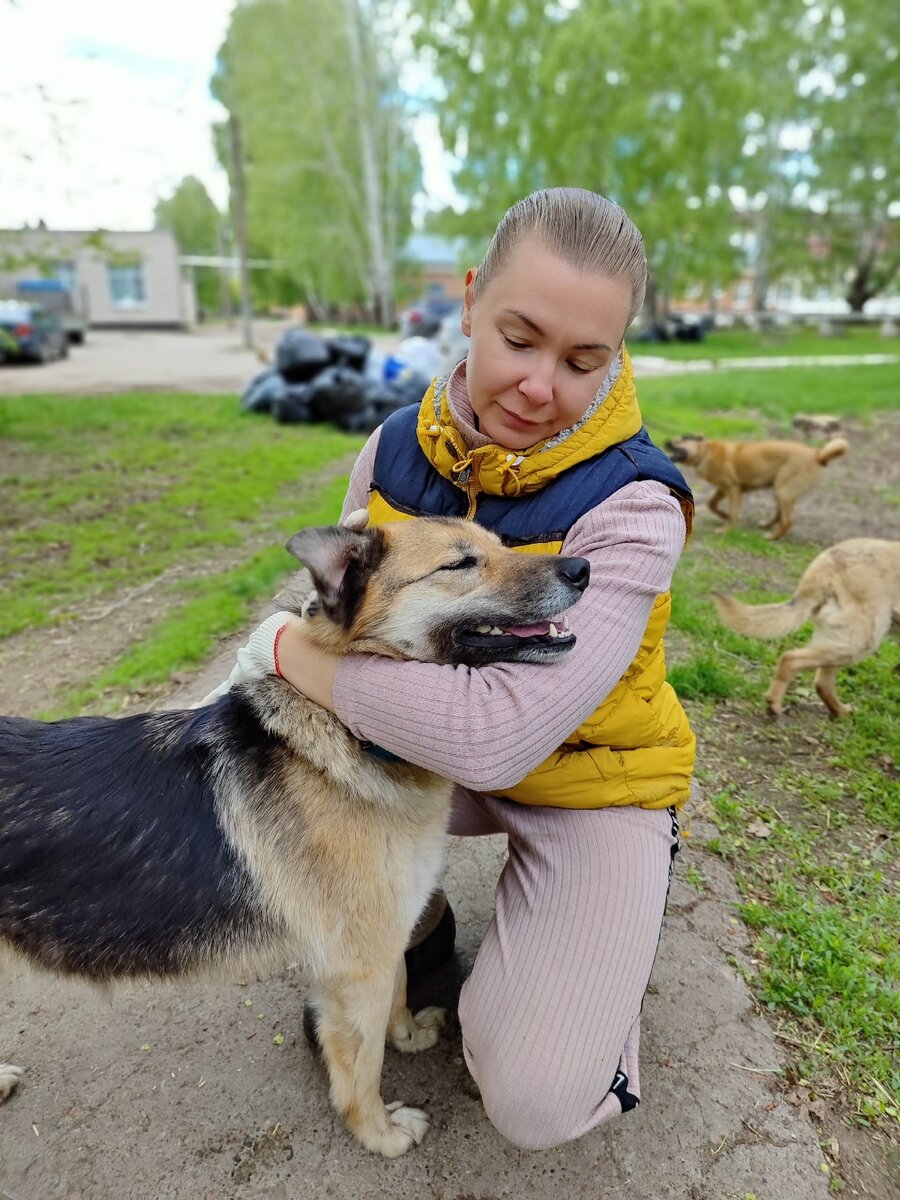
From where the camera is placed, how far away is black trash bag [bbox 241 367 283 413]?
11.9 meters

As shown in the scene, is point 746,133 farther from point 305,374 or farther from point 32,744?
point 32,744

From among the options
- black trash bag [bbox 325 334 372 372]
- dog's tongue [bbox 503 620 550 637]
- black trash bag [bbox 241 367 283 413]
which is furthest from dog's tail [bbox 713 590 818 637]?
black trash bag [bbox 241 367 283 413]

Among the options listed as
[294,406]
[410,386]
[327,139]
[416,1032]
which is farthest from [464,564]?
[327,139]

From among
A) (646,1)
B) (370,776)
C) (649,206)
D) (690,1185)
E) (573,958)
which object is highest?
(646,1)

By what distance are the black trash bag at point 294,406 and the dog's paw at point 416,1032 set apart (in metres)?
9.96

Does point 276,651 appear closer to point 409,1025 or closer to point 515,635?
point 515,635

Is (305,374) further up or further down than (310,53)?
further down

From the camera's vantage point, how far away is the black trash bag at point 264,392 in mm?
11797

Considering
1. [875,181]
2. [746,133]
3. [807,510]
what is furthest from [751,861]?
[875,181]

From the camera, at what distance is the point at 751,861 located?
294 centimetres

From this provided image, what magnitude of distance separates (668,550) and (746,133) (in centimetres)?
3315

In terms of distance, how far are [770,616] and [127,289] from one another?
4049cm

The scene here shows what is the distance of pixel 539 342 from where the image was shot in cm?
184

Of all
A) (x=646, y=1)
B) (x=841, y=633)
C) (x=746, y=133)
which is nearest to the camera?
(x=841, y=633)
